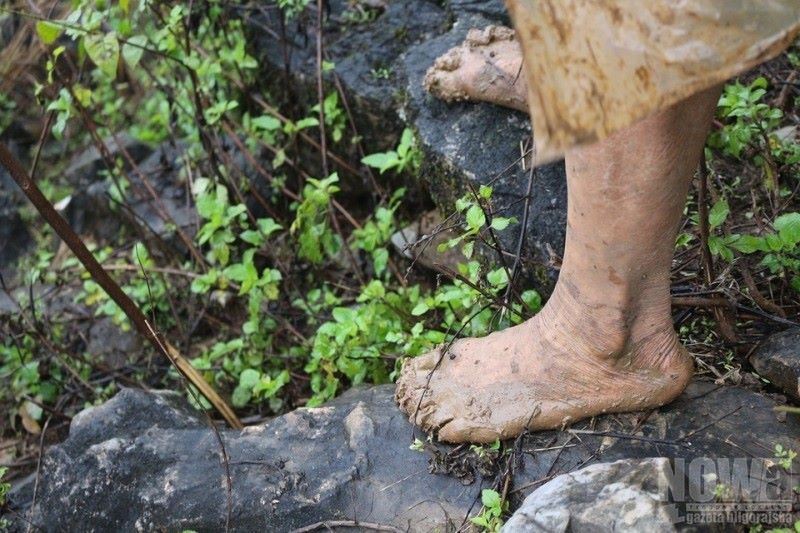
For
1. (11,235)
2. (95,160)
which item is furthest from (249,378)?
(11,235)

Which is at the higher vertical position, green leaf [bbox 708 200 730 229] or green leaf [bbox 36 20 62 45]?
green leaf [bbox 36 20 62 45]

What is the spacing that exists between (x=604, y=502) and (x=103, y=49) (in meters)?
2.35

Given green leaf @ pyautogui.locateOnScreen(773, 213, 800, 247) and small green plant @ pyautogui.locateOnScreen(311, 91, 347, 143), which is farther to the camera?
small green plant @ pyautogui.locateOnScreen(311, 91, 347, 143)

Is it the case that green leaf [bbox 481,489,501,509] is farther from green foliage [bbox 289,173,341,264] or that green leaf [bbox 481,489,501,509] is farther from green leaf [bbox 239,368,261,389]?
green foliage [bbox 289,173,341,264]

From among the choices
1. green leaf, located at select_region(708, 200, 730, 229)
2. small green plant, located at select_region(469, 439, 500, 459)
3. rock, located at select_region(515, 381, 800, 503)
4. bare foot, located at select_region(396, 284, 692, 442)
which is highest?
green leaf, located at select_region(708, 200, 730, 229)

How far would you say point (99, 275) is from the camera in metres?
2.56

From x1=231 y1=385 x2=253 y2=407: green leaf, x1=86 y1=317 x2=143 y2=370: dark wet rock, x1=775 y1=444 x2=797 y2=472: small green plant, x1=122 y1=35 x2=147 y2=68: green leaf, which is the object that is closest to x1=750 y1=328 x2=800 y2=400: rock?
x1=775 y1=444 x2=797 y2=472: small green plant

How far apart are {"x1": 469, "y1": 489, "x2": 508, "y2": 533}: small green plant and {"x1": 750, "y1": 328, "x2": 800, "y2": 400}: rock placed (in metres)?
0.78

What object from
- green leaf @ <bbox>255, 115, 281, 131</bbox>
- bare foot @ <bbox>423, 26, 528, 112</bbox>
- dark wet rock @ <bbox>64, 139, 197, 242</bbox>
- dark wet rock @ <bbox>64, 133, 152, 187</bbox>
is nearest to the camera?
bare foot @ <bbox>423, 26, 528, 112</bbox>

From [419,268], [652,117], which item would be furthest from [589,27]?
[419,268]

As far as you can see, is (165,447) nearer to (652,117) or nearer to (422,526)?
(422,526)

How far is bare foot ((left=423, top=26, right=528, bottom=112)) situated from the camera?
2.81 metres

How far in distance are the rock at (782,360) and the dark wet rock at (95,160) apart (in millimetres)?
3479

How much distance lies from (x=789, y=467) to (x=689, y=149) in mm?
734
